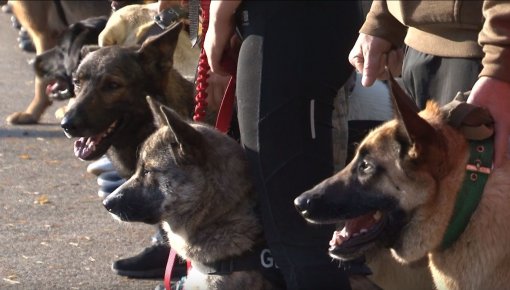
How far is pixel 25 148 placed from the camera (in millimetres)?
8109

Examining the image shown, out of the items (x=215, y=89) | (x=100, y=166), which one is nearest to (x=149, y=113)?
(x=215, y=89)

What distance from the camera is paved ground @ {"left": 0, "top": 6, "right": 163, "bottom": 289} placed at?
5.15 m

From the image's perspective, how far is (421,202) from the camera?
321 cm

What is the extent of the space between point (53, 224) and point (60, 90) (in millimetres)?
1881

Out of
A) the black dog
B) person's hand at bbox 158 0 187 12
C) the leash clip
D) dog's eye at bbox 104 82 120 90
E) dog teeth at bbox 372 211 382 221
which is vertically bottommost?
the black dog

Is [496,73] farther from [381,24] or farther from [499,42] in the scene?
[381,24]

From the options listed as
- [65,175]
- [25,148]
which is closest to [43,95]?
[25,148]

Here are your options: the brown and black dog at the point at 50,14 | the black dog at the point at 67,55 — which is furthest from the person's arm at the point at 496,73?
the brown and black dog at the point at 50,14

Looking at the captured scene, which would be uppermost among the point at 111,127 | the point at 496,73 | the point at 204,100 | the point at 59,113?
the point at 496,73

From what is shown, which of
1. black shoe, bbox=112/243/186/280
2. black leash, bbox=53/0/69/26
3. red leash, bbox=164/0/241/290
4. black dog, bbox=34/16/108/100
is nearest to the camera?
red leash, bbox=164/0/241/290

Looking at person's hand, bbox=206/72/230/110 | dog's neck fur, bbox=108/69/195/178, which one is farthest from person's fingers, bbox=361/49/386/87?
dog's neck fur, bbox=108/69/195/178

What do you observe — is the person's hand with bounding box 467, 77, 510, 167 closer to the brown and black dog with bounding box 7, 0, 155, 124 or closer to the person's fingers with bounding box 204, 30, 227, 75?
the person's fingers with bounding box 204, 30, 227, 75

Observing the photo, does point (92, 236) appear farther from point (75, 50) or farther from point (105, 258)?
point (75, 50)

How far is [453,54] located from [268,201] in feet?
2.84
